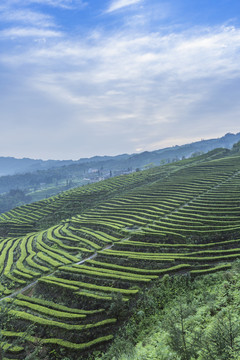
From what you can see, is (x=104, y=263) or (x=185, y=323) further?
(x=104, y=263)

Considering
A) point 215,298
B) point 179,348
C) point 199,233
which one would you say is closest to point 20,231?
point 199,233

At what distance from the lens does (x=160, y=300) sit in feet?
76.8

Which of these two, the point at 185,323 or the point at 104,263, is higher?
the point at 185,323

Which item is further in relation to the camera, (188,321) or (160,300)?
(160,300)

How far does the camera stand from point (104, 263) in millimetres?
31844

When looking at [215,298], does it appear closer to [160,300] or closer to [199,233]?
[160,300]

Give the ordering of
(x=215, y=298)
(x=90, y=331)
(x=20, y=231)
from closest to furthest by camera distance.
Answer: (x=215, y=298), (x=90, y=331), (x=20, y=231)

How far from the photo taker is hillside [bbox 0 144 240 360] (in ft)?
71.5

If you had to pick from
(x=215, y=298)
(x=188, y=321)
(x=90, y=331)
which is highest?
(x=188, y=321)

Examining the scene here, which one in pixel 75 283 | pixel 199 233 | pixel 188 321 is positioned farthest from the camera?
pixel 199 233

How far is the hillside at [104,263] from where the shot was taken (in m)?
21.8

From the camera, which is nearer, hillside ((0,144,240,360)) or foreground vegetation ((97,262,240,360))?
foreground vegetation ((97,262,240,360))

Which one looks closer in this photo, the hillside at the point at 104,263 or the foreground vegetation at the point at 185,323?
the foreground vegetation at the point at 185,323

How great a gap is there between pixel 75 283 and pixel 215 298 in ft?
53.3
